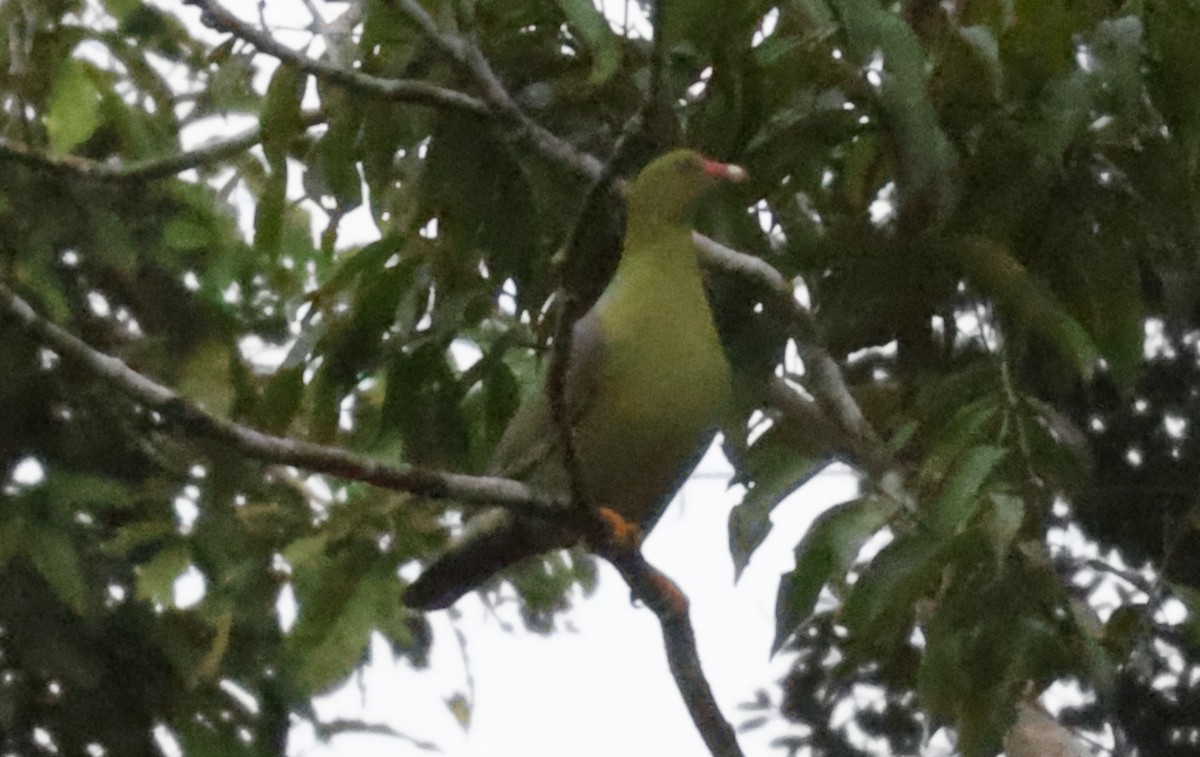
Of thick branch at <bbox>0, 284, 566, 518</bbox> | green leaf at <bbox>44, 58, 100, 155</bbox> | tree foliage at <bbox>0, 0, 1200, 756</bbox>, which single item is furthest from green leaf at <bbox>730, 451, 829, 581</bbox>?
green leaf at <bbox>44, 58, 100, 155</bbox>

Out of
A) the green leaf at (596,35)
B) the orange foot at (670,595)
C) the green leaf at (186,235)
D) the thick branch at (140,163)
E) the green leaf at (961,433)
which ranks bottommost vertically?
the orange foot at (670,595)

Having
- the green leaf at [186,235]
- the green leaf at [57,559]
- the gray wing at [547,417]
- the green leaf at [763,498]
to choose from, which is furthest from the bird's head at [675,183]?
the green leaf at [57,559]

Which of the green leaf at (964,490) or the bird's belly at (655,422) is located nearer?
the green leaf at (964,490)

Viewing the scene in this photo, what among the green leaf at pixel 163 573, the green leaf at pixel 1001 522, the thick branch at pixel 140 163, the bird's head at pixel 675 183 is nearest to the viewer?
the green leaf at pixel 1001 522

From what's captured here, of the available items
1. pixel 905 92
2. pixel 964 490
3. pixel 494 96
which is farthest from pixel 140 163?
pixel 964 490

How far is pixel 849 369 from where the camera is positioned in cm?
182

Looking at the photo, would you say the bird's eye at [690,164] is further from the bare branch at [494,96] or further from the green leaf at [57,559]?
the green leaf at [57,559]

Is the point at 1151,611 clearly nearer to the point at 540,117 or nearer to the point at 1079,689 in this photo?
the point at 1079,689

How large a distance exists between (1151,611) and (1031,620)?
36 cm

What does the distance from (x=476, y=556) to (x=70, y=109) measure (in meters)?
0.77

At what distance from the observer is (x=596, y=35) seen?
1.16 m

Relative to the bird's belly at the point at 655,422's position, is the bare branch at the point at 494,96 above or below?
above

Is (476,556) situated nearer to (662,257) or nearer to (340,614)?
(340,614)

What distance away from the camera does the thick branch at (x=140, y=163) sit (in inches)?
60.3
